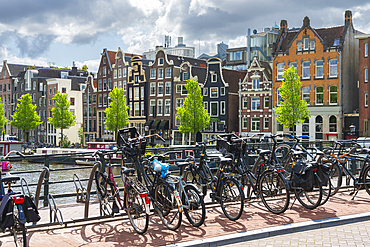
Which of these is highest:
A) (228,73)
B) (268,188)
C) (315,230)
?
(228,73)

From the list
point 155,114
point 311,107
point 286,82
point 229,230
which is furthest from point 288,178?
point 155,114

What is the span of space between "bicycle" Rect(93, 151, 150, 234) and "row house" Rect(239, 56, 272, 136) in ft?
116

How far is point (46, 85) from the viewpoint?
64688 millimetres

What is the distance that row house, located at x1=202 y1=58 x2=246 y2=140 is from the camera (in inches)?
1716

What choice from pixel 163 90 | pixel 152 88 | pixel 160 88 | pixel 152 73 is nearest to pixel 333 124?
pixel 163 90

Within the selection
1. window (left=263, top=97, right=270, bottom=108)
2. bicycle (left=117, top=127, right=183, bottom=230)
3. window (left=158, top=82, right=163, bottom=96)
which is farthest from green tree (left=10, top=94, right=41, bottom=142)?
bicycle (left=117, top=127, right=183, bottom=230)

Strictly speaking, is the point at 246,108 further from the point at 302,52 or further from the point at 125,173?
the point at 125,173

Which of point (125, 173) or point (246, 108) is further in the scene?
point (246, 108)

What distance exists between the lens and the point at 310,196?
763cm

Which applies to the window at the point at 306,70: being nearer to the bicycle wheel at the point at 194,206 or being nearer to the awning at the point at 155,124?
the awning at the point at 155,124

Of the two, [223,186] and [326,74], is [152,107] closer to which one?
[326,74]

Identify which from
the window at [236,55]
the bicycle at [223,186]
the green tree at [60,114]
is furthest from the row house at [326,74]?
the bicycle at [223,186]

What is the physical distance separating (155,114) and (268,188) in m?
42.9

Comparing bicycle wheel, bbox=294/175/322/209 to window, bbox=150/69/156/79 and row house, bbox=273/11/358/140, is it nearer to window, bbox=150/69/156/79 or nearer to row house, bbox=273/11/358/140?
row house, bbox=273/11/358/140
